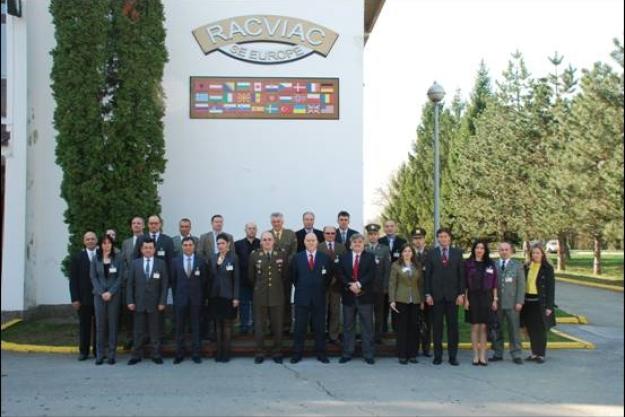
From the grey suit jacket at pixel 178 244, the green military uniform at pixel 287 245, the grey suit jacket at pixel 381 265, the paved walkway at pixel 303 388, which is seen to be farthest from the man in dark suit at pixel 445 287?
the grey suit jacket at pixel 178 244

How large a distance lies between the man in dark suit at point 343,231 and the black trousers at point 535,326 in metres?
2.88

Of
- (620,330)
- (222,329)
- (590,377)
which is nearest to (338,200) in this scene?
(222,329)

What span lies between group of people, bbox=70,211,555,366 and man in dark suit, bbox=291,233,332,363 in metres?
0.01

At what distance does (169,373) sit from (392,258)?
12.8 ft

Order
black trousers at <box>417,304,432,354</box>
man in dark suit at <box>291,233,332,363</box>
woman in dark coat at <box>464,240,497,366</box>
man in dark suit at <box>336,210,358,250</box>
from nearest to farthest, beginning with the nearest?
1. woman in dark coat at <box>464,240,497,366</box>
2. man in dark suit at <box>291,233,332,363</box>
3. black trousers at <box>417,304,432,354</box>
4. man in dark suit at <box>336,210,358,250</box>

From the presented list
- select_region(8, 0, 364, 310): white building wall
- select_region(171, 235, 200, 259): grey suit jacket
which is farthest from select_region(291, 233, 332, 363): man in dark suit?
select_region(8, 0, 364, 310): white building wall

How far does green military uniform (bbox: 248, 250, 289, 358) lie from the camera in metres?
9.48

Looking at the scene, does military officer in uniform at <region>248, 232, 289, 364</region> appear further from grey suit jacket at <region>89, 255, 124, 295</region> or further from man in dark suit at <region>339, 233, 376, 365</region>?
grey suit jacket at <region>89, 255, 124, 295</region>

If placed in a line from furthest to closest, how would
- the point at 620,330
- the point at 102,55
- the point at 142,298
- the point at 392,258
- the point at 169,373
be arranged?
the point at 102,55, the point at 392,258, the point at 142,298, the point at 169,373, the point at 620,330

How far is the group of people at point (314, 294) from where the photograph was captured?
9359 mm

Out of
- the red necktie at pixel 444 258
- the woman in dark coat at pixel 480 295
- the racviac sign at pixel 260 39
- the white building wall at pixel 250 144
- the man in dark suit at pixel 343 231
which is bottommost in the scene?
the woman in dark coat at pixel 480 295

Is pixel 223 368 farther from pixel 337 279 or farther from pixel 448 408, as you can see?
pixel 448 408

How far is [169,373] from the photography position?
28.0 feet

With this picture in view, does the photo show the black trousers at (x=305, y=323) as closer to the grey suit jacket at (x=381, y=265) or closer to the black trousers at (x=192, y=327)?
the grey suit jacket at (x=381, y=265)
